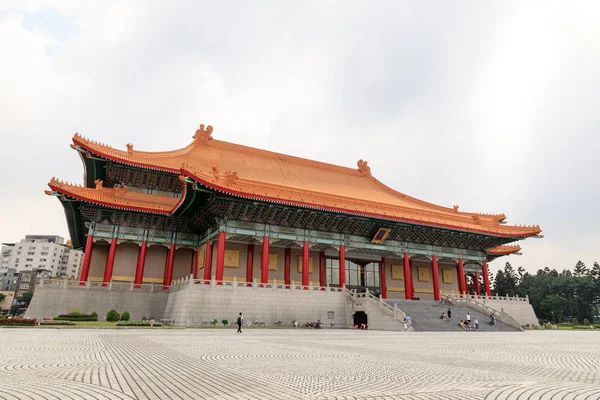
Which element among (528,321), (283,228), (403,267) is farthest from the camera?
(403,267)

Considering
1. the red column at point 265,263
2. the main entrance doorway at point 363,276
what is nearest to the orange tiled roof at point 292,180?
the red column at point 265,263

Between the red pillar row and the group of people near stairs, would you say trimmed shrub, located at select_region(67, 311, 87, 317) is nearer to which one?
the red pillar row

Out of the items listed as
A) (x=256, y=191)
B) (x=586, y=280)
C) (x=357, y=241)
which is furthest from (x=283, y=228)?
(x=586, y=280)

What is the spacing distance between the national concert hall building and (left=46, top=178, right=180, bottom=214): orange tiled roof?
0.30 ft

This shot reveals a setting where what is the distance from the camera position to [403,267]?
3725 centimetres

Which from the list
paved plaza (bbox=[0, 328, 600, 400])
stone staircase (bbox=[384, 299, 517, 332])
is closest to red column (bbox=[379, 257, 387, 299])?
stone staircase (bbox=[384, 299, 517, 332])

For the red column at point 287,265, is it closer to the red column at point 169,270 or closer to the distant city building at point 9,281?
the red column at point 169,270

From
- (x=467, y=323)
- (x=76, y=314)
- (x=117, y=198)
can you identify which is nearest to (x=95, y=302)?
Answer: (x=76, y=314)

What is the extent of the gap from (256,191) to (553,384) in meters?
23.2

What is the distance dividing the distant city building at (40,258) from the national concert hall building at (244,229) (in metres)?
87.4

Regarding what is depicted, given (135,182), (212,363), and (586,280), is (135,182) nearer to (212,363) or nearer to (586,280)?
(212,363)

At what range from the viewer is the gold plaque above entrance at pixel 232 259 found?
30.2 meters

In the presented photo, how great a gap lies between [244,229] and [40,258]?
109299 mm

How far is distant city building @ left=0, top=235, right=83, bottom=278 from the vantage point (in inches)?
4327
